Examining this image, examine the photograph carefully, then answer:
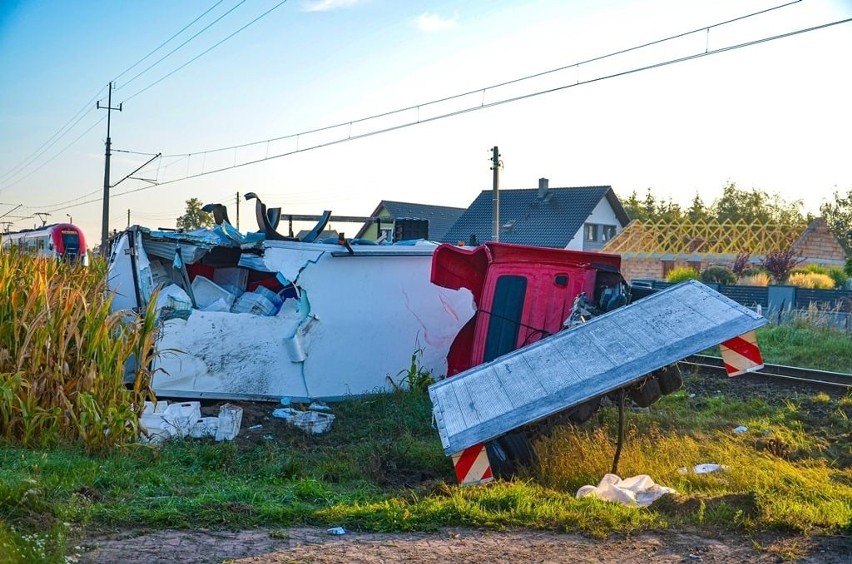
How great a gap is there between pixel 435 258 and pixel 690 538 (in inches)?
216

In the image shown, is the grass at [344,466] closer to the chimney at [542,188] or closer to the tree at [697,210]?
the chimney at [542,188]

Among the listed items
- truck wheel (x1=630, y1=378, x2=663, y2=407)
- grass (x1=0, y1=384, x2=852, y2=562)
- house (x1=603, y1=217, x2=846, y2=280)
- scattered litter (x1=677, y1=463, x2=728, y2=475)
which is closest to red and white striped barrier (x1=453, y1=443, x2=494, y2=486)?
grass (x1=0, y1=384, x2=852, y2=562)

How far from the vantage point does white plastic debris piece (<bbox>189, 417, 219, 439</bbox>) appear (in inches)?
331

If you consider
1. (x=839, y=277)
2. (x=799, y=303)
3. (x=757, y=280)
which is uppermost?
(x=839, y=277)

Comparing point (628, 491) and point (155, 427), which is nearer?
point (628, 491)

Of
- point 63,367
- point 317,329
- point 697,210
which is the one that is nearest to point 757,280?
point 317,329

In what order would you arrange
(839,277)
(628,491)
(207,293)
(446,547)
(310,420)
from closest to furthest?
(446,547) < (628,491) < (310,420) < (207,293) < (839,277)

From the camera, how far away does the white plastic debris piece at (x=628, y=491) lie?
5.85 metres

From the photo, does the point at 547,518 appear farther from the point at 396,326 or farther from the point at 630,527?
the point at 396,326

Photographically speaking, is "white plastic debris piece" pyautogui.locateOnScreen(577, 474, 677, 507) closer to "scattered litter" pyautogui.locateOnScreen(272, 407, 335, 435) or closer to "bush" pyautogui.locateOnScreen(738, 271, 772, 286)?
"scattered litter" pyautogui.locateOnScreen(272, 407, 335, 435)

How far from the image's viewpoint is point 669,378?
686 cm

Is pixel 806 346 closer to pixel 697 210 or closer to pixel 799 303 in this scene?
pixel 799 303

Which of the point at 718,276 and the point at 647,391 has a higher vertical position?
the point at 718,276

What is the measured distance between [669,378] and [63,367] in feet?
17.7
